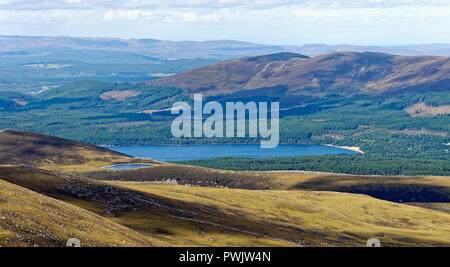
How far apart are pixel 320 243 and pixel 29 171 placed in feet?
171

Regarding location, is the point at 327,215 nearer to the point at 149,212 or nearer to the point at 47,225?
the point at 149,212

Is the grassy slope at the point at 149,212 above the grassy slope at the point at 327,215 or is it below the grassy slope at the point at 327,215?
above

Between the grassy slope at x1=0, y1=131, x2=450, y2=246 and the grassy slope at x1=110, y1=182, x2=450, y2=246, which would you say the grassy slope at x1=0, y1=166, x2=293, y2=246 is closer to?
the grassy slope at x1=0, y1=131, x2=450, y2=246

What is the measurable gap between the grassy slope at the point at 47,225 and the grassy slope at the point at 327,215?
40241mm

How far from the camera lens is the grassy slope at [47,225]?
57.2m

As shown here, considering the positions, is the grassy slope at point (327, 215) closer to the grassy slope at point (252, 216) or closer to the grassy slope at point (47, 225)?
the grassy slope at point (252, 216)

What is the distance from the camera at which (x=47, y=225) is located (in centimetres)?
6284

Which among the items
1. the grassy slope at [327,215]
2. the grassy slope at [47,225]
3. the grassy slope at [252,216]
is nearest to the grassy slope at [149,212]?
the grassy slope at [252,216]

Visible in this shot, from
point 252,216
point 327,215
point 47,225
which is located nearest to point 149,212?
point 252,216

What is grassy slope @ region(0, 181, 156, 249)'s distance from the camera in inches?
2253

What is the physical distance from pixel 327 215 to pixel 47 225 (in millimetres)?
95906

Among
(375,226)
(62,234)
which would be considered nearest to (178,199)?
(375,226)
